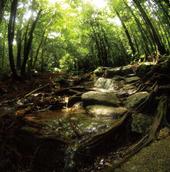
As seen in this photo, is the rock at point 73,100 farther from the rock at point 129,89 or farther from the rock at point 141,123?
the rock at point 141,123

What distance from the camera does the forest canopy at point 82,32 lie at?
15.0m

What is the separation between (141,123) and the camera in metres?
6.12

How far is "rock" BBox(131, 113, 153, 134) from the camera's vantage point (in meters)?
5.85

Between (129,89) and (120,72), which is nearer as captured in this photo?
(129,89)

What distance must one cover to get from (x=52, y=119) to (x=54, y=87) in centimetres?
461

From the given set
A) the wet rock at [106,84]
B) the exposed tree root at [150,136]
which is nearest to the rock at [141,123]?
the exposed tree root at [150,136]

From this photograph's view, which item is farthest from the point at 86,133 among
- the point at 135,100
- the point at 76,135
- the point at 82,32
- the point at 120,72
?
the point at 82,32

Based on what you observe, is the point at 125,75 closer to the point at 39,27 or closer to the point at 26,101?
the point at 26,101

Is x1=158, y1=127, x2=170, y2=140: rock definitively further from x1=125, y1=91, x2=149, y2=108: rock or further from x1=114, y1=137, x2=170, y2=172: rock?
x1=125, y1=91, x2=149, y2=108: rock

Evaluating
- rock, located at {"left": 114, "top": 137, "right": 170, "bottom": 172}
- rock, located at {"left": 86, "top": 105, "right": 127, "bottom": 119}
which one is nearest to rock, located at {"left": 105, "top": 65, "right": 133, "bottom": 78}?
rock, located at {"left": 86, "top": 105, "right": 127, "bottom": 119}

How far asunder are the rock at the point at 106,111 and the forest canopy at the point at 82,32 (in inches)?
245

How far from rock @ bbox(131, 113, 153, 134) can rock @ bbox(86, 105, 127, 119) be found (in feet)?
1.47

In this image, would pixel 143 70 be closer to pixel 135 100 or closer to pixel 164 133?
pixel 135 100

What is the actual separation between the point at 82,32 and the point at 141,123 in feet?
89.2
